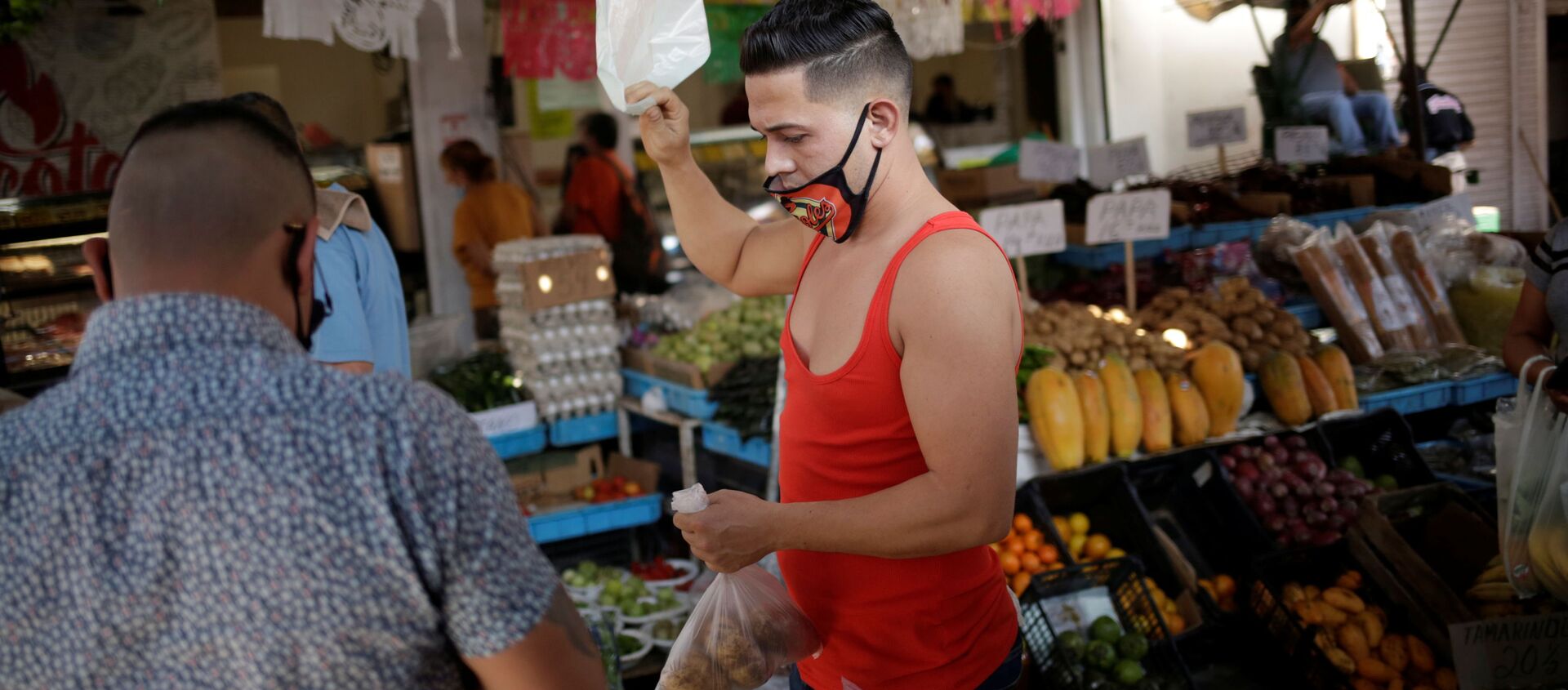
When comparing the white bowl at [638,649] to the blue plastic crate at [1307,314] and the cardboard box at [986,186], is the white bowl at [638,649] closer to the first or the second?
the blue plastic crate at [1307,314]

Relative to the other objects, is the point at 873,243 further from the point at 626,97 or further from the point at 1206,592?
the point at 1206,592

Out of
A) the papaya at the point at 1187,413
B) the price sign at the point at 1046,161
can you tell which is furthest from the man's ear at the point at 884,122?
the price sign at the point at 1046,161


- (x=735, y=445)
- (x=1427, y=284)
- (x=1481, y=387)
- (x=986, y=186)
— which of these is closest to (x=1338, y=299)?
(x=1427, y=284)

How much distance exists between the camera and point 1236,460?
4176 millimetres

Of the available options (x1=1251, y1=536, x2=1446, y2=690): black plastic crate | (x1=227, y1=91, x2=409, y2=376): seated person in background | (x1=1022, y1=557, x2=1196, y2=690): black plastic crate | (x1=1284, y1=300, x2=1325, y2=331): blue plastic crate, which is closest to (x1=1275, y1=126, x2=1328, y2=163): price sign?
(x1=1284, y1=300, x2=1325, y2=331): blue plastic crate

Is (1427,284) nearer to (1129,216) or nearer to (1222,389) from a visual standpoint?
(1129,216)

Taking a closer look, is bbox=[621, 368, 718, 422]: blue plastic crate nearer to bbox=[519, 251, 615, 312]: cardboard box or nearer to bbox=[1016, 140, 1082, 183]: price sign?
bbox=[519, 251, 615, 312]: cardboard box

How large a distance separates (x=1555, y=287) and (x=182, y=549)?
3.27 meters

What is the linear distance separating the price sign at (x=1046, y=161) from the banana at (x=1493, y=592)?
2618 millimetres

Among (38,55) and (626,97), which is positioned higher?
(38,55)

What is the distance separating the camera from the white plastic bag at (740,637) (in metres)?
1.97

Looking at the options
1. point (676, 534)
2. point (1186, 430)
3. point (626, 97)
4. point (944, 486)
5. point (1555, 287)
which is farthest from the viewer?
point (676, 534)

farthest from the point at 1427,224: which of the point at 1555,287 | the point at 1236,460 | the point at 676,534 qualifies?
the point at 676,534

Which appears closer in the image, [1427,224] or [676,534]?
[676,534]
